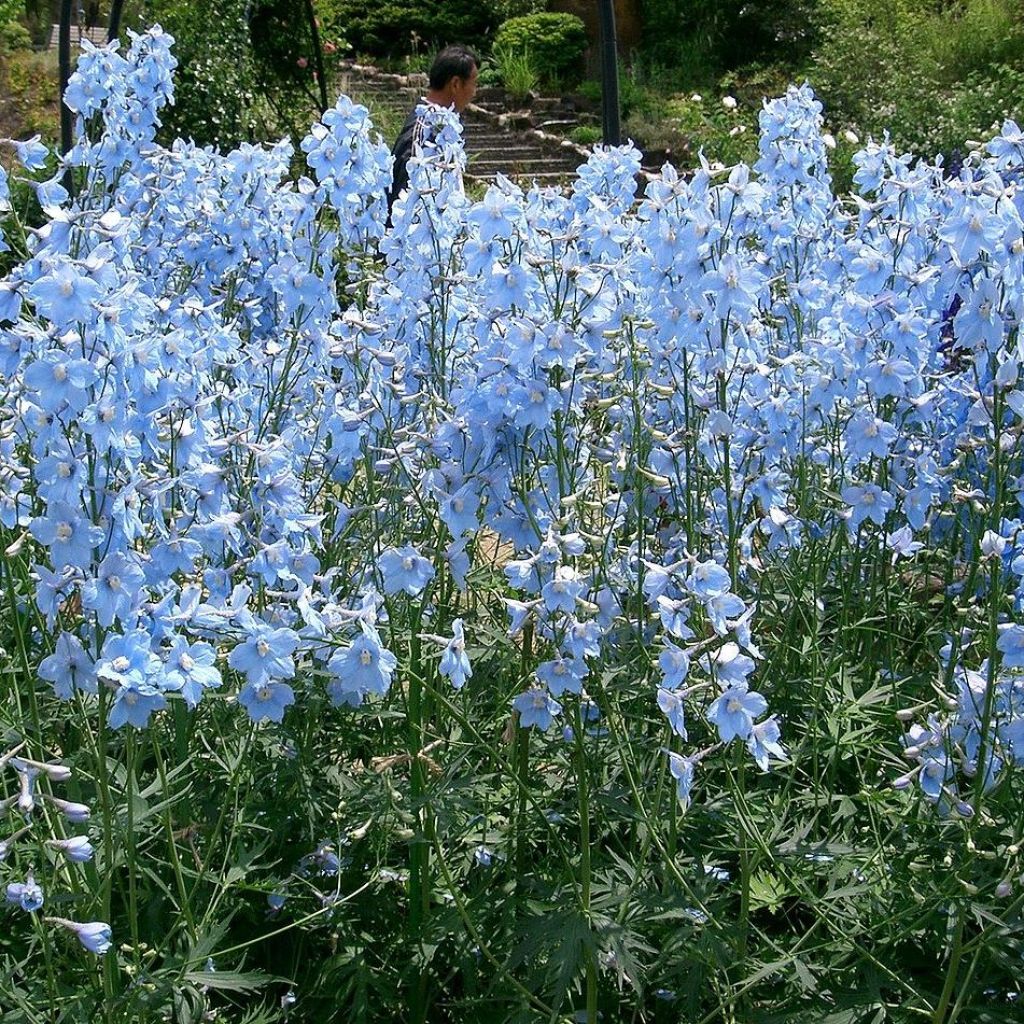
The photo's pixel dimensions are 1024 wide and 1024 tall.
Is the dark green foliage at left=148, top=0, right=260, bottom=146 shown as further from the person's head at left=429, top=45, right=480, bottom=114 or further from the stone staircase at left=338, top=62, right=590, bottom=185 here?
the person's head at left=429, top=45, right=480, bottom=114

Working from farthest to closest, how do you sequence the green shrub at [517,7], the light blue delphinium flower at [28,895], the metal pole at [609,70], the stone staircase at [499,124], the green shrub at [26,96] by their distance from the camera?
1. the green shrub at [517,7]
2. the stone staircase at [499,124]
3. the green shrub at [26,96]
4. the metal pole at [609,70]
5. the light blue delphinium flower at [28,895]

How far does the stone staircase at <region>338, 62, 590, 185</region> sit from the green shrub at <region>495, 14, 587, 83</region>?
74 centimetres

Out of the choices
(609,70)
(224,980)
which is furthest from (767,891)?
(609,70)

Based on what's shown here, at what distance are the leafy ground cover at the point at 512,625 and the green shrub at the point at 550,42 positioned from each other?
15.1 meters

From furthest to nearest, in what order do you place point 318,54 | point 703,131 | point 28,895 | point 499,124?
point 499,124 < point 703,131 < point 318,54 < point 28,895

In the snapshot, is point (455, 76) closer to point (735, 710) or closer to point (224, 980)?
point (735, 710)

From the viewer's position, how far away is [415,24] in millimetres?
20031

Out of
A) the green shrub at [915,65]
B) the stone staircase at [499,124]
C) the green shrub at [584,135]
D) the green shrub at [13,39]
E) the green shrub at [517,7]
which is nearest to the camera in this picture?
the green shrub at [915,65]

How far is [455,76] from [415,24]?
14832 mm

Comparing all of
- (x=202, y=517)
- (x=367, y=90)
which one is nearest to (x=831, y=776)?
(x=202, y=517)

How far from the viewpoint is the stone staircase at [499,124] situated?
580 inches

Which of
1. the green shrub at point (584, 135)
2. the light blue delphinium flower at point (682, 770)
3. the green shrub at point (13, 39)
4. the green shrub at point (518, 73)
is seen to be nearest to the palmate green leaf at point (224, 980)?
the light blue delphinium flower at point (682, 770)

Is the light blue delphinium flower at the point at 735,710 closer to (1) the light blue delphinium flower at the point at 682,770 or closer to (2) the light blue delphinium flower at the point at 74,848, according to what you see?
(1) the light blue delphinium flower at the point at 682,770

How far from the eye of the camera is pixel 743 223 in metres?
2.67
